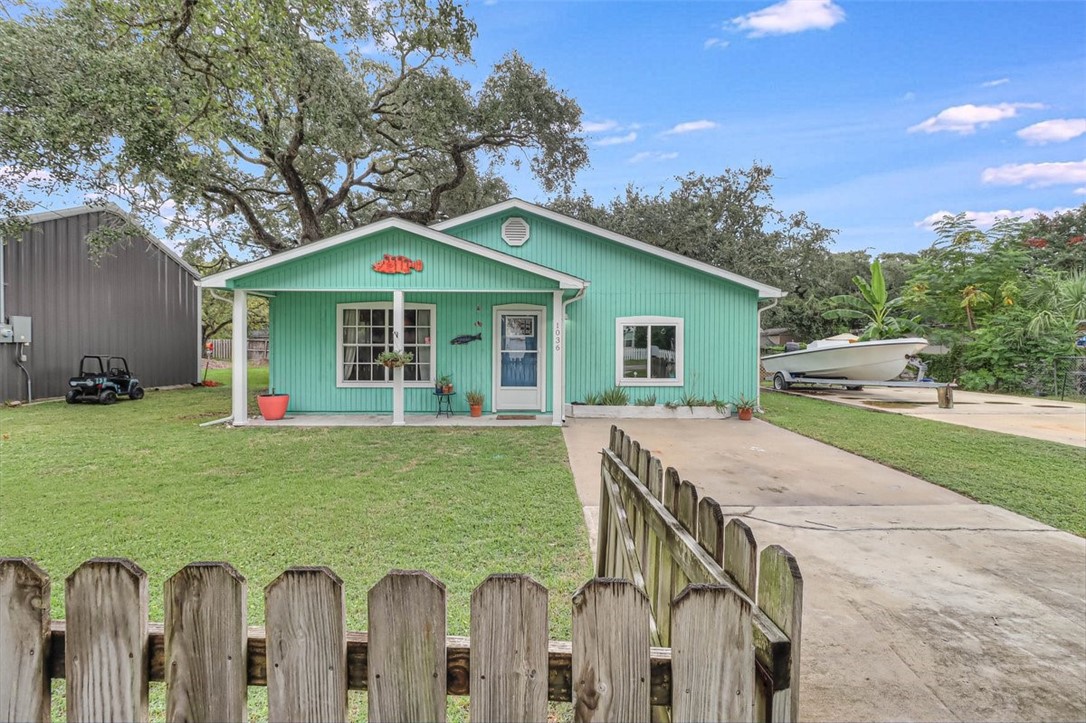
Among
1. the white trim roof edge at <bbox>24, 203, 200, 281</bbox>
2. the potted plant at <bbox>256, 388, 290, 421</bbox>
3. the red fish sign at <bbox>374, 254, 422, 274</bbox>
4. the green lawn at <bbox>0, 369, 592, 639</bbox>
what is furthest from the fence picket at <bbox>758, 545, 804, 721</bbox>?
the white trim roof edge at <bbox>24, 203, 200, 281</bbox>

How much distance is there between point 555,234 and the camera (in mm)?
11195

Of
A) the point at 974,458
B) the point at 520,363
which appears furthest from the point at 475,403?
the point at 974,458

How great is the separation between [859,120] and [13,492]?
16.9 meters

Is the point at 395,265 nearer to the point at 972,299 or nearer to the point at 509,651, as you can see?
the point at 509,651

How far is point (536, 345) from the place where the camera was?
35.3 feet

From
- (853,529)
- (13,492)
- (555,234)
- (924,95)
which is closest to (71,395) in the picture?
(13,492)

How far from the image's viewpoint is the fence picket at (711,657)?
941mm

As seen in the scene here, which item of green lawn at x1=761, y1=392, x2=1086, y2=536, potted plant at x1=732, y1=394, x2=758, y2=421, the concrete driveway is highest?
potted plant at x1=732, y1=394, x2=758, y2=421

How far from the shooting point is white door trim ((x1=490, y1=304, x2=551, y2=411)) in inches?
419

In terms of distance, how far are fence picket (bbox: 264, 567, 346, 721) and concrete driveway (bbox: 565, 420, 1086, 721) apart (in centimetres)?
172

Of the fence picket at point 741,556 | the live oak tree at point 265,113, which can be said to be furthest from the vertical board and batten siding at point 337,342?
the fence picket at point 741,556

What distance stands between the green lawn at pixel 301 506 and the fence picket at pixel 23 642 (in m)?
1.65

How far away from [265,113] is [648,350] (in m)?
7.86

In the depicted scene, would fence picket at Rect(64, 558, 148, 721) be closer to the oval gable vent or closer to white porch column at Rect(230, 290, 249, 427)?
white porch column at Rect(230, 290, 249, 427)
